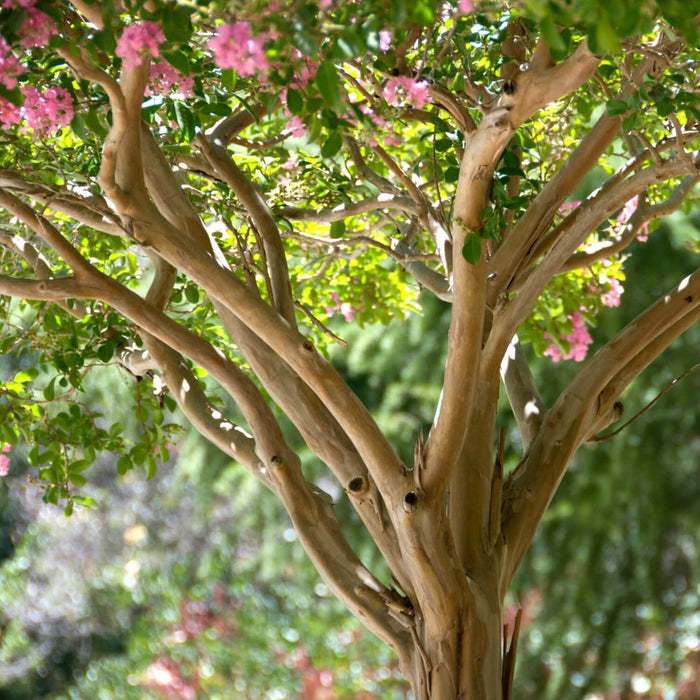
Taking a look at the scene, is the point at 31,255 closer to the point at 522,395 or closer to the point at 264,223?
the point at 264,223

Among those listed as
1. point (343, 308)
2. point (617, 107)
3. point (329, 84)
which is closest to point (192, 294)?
point (343, 308)

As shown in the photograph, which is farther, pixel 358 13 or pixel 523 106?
pixel 523 106

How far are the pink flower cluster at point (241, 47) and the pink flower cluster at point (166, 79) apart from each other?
20.0 inches

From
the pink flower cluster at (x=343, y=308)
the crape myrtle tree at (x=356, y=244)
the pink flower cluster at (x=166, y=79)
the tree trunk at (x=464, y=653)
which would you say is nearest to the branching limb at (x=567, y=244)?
the crape myrtle tree at (x=356, y=244)

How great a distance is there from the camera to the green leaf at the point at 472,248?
164 cm

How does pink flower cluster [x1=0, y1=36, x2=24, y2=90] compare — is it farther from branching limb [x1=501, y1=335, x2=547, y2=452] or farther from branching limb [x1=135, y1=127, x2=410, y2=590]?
branching limb [x1=501, y1=335, x2=547, y2=452]

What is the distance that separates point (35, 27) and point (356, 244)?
1.53 m

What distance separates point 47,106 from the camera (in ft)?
5.64

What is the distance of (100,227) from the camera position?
197 centimetres

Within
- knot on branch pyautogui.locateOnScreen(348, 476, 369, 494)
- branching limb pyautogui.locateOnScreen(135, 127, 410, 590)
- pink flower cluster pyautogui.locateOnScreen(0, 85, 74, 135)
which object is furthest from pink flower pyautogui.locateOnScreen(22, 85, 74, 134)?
knot on branch pyautogui.locateOnScreen(348, 476, 369, 494)

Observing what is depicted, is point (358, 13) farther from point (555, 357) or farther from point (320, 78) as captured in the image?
point (555, 357)

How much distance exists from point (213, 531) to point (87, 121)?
7.03 meters

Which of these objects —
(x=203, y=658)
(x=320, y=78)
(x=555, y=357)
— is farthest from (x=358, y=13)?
(x=203, y=658)

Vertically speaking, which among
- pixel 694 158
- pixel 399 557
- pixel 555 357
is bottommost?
pixel 399 557
